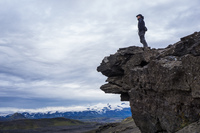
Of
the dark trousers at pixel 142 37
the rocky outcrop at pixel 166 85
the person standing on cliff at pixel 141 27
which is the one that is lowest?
the rocky outcrop at pixel 166 85

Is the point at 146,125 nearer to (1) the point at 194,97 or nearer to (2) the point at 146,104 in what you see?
(2) the point at 146,104

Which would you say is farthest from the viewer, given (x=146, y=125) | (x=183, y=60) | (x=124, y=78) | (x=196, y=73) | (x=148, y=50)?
(x=124, y=78)

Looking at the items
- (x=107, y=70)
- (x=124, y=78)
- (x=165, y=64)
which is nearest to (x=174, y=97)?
(x=165, y=64)

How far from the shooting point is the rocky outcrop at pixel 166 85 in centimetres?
1839

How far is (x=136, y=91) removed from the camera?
27.1 meters

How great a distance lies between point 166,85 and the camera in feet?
69.2

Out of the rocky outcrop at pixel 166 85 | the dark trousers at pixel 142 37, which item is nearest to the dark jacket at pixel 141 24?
the dark trousers at pixel 142 37

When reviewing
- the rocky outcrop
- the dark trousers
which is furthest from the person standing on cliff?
the rocky outcrop

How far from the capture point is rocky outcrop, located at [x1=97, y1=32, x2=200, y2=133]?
1839cm

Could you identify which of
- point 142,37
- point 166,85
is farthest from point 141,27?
point 166,85

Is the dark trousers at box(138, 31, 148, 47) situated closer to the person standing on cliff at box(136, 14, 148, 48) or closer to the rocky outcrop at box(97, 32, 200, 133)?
the person standing on cliff at box(136, 14, 148, 48)

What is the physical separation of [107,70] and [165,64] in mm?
15395

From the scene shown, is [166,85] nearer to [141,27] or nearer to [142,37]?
[142,37]

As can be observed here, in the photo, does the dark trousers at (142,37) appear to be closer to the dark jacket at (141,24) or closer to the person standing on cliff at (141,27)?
the person standing on cliff at (141,27)
